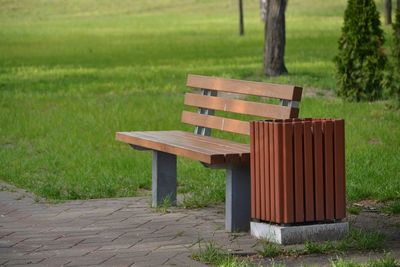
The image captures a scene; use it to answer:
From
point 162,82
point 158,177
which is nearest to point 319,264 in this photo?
point 158,177

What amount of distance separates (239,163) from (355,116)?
28.1ft

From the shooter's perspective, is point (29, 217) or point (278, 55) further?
point (278, 55)

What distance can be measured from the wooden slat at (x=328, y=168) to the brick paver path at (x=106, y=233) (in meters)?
0.54

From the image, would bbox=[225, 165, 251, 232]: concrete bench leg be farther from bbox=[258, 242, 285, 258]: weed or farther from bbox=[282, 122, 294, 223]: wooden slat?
bbox=[258, 242, 285, 258]: weed

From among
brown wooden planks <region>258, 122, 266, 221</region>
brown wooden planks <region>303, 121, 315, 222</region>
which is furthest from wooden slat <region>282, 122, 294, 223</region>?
brown wooden planks <region>258, 122, 266, 221</region>

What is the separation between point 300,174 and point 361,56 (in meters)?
11.7

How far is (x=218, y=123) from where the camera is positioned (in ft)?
31.5

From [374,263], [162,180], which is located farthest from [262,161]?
[162,180]

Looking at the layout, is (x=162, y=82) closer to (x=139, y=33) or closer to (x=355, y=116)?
(x=355, y=116)

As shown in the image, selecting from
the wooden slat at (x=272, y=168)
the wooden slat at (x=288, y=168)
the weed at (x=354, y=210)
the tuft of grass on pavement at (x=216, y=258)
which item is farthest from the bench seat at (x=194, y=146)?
the weed at (x=354, y=210)

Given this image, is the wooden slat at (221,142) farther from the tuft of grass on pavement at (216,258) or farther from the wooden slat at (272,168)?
the tuft of grass on pavement at (216,258)

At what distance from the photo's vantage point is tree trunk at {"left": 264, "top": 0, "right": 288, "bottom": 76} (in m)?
24.9

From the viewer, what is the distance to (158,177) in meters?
9.73

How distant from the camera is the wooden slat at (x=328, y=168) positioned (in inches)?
314
